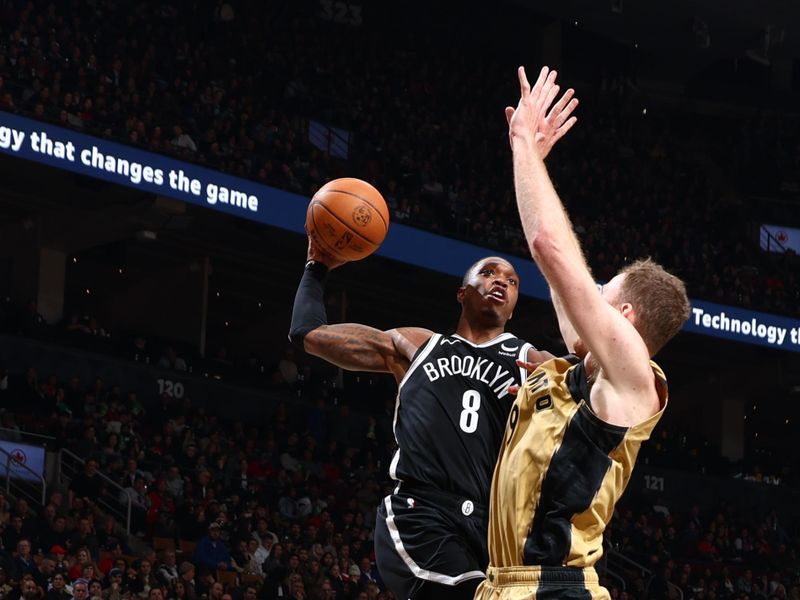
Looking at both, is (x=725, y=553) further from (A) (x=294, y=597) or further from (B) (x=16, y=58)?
(B) (x=16, y=58)

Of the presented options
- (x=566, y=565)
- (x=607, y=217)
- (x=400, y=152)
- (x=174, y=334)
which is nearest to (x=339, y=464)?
(x=174, y=334)

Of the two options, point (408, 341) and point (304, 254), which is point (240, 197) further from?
point (408, 341)

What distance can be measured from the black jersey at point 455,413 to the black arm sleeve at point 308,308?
42cm

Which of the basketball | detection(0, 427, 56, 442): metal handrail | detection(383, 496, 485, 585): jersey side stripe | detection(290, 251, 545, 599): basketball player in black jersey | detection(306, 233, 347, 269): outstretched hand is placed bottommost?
detection(383, 496, 485, 585): jersey side stripe

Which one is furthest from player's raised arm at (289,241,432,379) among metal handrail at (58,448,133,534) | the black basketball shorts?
metal handrail at (58,448,133,534)

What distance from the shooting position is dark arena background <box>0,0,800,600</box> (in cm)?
1584

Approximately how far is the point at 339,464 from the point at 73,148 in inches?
234

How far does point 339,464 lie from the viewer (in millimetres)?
19484

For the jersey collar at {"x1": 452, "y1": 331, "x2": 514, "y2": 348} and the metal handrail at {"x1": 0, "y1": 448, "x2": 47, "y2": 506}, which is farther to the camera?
the metal handrail at {"x1": 0, "y1": 448, "x2": 47, "y2": 506}

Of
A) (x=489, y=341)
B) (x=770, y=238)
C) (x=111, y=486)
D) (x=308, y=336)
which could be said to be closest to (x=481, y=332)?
(x=489, y=341)

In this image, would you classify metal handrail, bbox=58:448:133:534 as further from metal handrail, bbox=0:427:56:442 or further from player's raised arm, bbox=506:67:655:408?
player's raised arm, bbox=506:67:655:408

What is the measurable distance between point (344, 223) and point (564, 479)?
7.84ft

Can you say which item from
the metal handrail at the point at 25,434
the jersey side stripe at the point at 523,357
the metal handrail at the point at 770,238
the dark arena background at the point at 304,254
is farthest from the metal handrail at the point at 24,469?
the metal handrail at the point at 770,238

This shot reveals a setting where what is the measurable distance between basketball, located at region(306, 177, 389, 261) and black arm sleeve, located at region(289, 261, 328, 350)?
0.60ft
